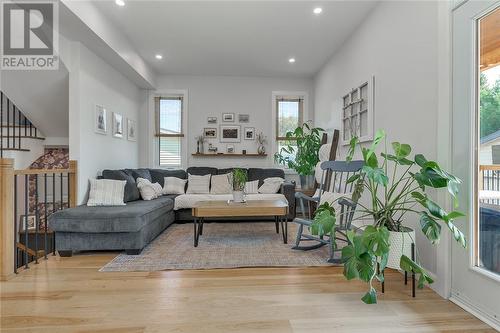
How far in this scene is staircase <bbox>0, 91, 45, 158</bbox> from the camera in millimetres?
4461

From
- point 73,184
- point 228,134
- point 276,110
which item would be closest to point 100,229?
point 73,184

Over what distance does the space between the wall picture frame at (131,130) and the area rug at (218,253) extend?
7.36ft

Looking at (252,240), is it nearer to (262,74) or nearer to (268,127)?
(268,127)

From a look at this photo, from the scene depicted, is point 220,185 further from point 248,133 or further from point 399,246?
point 399,246

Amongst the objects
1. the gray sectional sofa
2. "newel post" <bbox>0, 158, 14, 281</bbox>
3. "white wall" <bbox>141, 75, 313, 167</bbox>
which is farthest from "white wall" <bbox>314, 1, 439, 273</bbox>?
"newel post" <bbox>0, 158, 14, 281</bbox>

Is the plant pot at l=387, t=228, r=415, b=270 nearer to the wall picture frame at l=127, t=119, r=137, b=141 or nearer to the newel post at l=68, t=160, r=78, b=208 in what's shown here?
the newel post at l=68, t=160, r=78, b=208

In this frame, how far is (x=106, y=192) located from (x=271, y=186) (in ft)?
8.89

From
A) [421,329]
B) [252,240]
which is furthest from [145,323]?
[252,240]

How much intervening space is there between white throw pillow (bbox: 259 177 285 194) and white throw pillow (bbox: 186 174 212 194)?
1042 millimetres

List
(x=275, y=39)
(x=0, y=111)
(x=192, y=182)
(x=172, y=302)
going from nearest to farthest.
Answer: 1. (x=172, y=302)
2. (x=275, y=39)
3. (x=0, y=111)
4. (x=192, y=182)

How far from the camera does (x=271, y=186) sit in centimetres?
497

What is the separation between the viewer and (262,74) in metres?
5.71

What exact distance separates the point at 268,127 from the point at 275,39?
2.11m

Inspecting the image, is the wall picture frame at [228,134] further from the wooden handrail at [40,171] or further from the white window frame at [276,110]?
the wooden handrail at [40,171]
